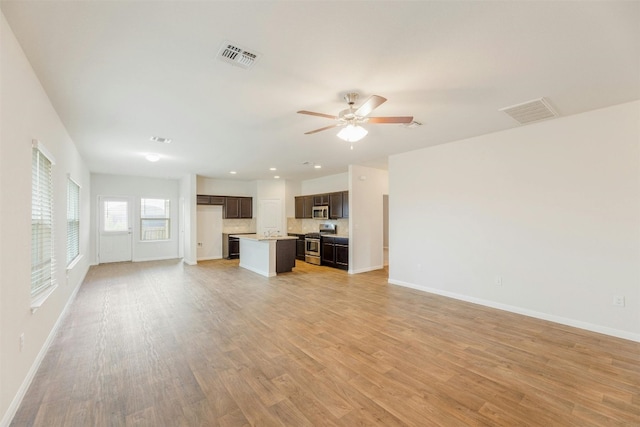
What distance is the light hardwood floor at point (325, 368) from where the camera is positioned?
199cm

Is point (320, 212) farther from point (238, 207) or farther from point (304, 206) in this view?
point (238, 207)

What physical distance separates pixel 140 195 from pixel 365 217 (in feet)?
23.3

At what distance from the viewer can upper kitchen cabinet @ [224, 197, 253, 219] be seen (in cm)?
928

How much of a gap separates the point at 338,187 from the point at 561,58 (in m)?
6.29

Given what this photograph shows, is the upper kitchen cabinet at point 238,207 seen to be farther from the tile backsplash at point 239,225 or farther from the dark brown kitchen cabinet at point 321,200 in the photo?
the dark brown kitchen cabinet at point 321,200

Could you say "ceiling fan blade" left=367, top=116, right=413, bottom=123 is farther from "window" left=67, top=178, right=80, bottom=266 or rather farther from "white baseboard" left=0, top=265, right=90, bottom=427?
"window" left=67, top=178, right=80, bottom=266

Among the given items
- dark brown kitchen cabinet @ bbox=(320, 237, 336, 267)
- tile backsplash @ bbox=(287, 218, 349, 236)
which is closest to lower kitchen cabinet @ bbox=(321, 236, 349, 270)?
dark brown kitchen cabinet @ bbox=(320, 237, 336, 267)

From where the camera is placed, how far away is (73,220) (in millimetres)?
4844

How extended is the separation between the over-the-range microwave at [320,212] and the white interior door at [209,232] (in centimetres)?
326

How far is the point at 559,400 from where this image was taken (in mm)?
2135

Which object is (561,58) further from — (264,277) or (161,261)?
(161,261)

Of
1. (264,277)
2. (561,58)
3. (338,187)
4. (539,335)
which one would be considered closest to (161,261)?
(264,277)

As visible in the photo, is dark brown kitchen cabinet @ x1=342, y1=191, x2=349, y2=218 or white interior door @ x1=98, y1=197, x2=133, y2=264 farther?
white interior door @ x1=98, y1=197, x2=133, y2=264

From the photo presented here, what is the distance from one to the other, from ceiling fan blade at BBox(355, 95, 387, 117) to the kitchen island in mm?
4477
